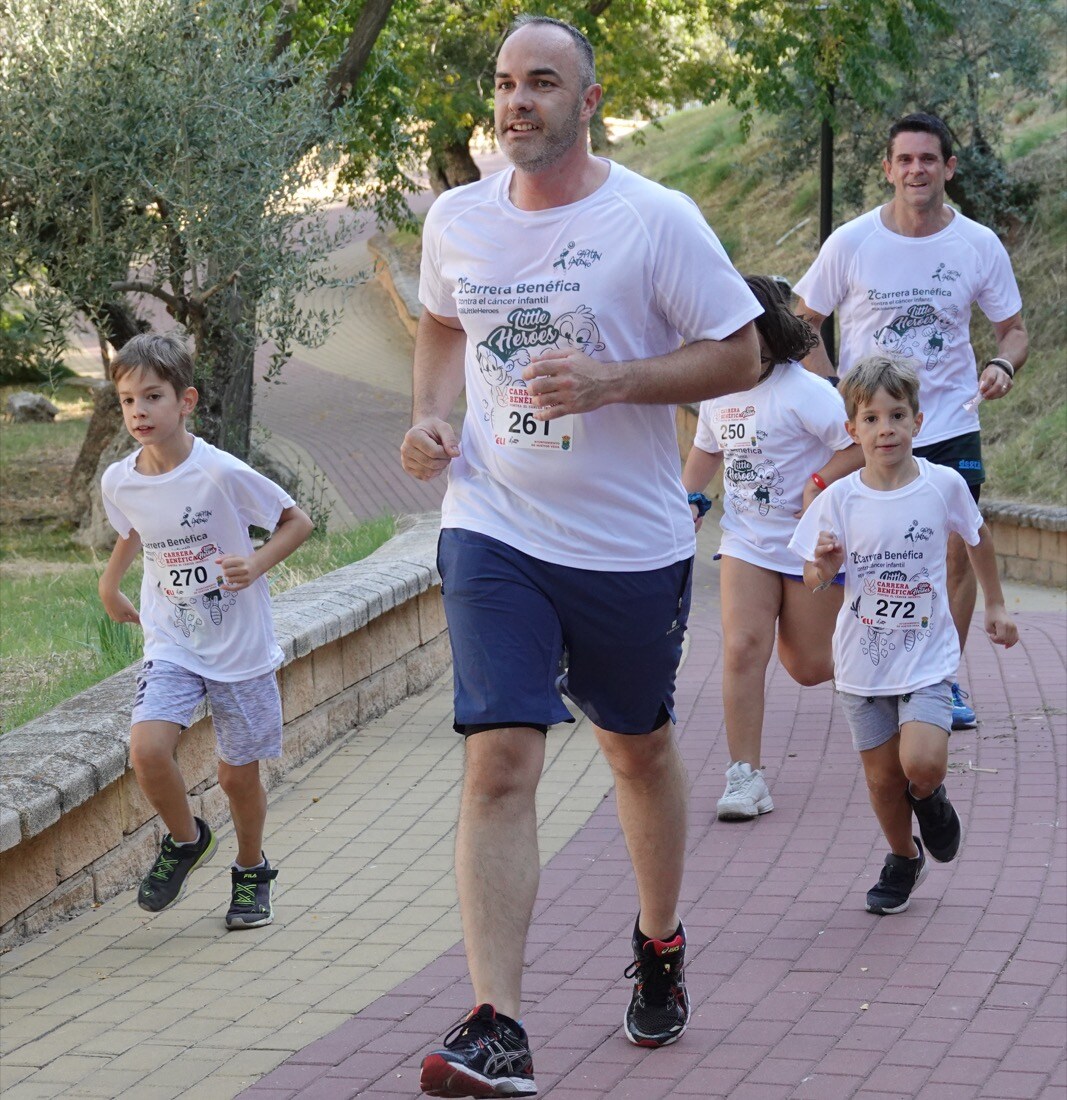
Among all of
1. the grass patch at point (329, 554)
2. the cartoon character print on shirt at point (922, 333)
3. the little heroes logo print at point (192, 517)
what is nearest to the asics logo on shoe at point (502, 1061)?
the little heroes logo print at point (192, 517)

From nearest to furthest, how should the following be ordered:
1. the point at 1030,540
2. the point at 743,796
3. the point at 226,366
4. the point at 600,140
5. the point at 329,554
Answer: the point at 743,796 → the point at 329,554 → the point at 226,366 → the point at 1030,540 → the point at 600,140

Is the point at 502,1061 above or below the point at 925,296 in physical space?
below

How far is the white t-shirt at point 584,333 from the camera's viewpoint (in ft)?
11.4

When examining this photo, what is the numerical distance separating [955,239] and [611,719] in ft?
12.1

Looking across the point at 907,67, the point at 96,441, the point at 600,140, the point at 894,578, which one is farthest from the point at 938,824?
the point at 600,140

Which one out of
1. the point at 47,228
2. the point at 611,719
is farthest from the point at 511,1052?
the point at 47,228

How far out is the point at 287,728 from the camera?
21.4ft

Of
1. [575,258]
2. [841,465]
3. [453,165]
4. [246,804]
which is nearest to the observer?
[575,258]

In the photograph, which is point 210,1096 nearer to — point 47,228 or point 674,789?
point 674,789

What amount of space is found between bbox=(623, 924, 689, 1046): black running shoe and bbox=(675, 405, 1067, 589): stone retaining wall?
777 centimetres

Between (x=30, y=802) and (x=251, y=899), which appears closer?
(x=30, y=802)

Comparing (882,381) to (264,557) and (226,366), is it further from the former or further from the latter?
(226,366)

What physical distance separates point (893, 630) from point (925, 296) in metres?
2.28

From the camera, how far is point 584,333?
3.47 m
